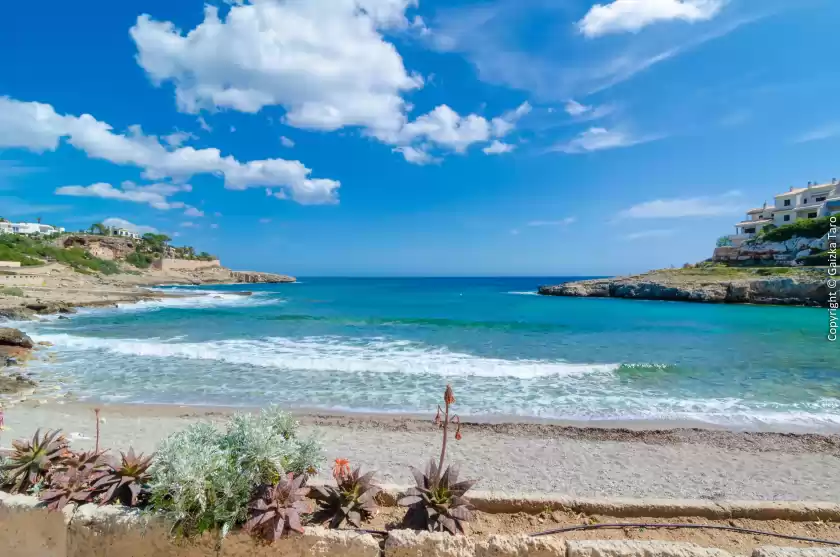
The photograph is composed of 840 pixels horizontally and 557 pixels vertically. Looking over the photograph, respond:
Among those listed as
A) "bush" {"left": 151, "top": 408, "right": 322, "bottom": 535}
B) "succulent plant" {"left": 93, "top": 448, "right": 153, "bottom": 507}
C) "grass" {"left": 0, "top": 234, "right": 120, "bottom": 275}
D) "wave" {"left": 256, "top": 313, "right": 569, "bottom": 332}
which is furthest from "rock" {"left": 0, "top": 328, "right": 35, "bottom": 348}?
"grass" {"left": 0, "top": 234, "right": 120, "bottom": 275}

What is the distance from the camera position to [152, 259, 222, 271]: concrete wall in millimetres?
99312

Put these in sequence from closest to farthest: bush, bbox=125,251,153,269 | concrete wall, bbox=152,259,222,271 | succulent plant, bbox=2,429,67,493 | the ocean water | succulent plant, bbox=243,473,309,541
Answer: succulent plant, bbox=243,473,309,541
succulent plant, bbox=2,429,67,493
the ocean water
bush, bbox=125,251,153,269
concrete wall, bbox=152,259,222,271

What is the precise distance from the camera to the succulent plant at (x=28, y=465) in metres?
3.17

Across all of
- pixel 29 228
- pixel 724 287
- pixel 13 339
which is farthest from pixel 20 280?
pixel 29 228

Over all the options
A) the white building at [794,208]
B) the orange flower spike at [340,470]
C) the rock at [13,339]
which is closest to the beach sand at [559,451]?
the orange flower spike at [340,470]

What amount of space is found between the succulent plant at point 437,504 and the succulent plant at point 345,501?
28cm

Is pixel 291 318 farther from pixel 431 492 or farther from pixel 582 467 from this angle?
pixel 431 492

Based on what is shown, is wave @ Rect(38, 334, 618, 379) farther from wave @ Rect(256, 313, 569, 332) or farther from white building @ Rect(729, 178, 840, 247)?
white building @ Rect(729, 178, 840, 247)

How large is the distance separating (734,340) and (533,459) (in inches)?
803

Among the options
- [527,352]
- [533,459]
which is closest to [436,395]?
[533,459]

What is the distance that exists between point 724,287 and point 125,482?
188 feet

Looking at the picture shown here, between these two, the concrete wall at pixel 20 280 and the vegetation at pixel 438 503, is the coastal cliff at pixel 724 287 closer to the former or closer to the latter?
the vegetation at pixel 438 503

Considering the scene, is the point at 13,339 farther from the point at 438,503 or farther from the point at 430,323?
the point at 430,323

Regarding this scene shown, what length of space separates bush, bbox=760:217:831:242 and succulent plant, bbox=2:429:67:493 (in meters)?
70.6
